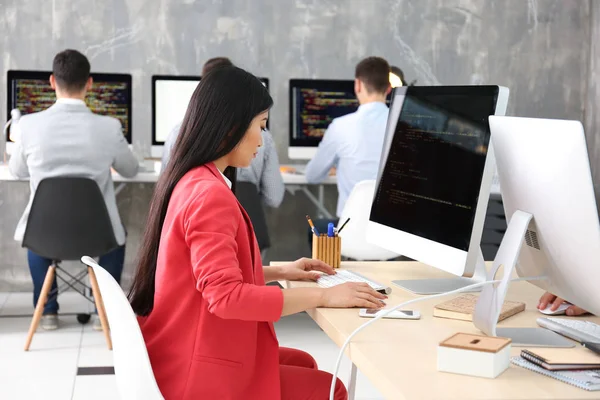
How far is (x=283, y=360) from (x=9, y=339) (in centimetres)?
238

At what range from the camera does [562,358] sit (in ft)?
4.07

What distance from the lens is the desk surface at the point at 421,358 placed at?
1.11 metres

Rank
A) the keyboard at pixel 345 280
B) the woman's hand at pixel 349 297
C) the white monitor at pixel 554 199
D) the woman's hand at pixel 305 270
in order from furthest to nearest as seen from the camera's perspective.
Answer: the woman's hand at pixel 305 270, the keyboard at pixel 345 280, the woman's hand at pixel 349 297, the white monitor at pixel 554 199

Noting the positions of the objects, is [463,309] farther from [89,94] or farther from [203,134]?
[89,94]

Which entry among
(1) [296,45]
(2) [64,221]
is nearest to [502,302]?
(2) [64,221]

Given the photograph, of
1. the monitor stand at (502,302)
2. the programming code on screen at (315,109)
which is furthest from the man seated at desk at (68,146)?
the monitor stand at (502,302)

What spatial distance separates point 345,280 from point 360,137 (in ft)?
7.56

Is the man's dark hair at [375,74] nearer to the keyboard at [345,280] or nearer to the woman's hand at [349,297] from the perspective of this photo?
the keyboard at [345,280]

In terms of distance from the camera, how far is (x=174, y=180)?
1619 mm

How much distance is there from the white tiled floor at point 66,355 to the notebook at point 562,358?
5.91 ft

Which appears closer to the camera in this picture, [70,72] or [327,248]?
[327,248]

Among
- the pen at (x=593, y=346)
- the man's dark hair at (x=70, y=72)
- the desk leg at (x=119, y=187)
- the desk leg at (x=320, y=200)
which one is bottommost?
the desk leg at (x=320, y=200)

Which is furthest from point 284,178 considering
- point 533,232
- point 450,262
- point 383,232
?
point 533,232

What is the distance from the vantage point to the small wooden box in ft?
3.81
